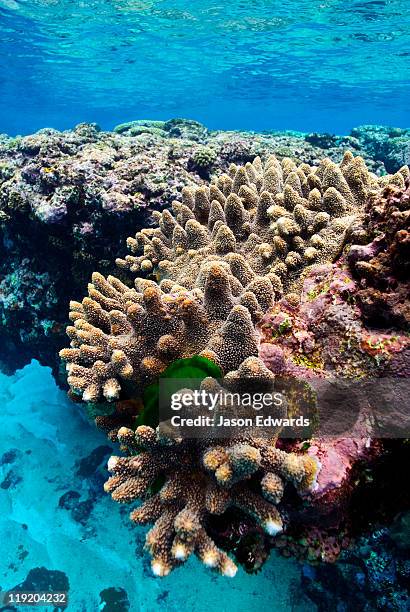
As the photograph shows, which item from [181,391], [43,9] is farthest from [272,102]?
[181,391]

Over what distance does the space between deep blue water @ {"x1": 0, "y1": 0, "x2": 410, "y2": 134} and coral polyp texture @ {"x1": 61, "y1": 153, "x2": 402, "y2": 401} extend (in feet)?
72.7

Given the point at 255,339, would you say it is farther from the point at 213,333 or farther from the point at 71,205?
the point at 71,205

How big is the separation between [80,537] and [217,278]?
6985 mm

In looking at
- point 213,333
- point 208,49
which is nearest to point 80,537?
point 213,333

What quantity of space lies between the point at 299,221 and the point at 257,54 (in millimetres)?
33486

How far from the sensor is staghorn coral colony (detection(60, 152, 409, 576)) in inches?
88.5

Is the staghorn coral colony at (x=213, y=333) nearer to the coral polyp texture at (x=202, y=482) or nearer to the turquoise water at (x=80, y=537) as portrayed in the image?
the coral polyp texture at (x=202, y=482)

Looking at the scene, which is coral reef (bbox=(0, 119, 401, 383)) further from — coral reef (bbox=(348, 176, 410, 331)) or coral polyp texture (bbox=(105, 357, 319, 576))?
coral polyp texture (bbox=(105, 357, 319, 576))

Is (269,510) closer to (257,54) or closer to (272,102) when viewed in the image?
(257,54)

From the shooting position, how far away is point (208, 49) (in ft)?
99.5

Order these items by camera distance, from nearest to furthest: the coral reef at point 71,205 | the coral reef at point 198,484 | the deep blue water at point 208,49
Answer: the coral reef at point 198,484 → the coral reef at point 71,205 → the deep blue water at point 208,49

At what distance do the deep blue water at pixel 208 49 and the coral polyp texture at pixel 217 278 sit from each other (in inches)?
872

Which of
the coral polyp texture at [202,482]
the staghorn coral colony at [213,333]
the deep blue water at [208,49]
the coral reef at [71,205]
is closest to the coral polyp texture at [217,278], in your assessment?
the staghorn coral colony at [213,333]

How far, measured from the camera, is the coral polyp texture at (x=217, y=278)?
283 cm
